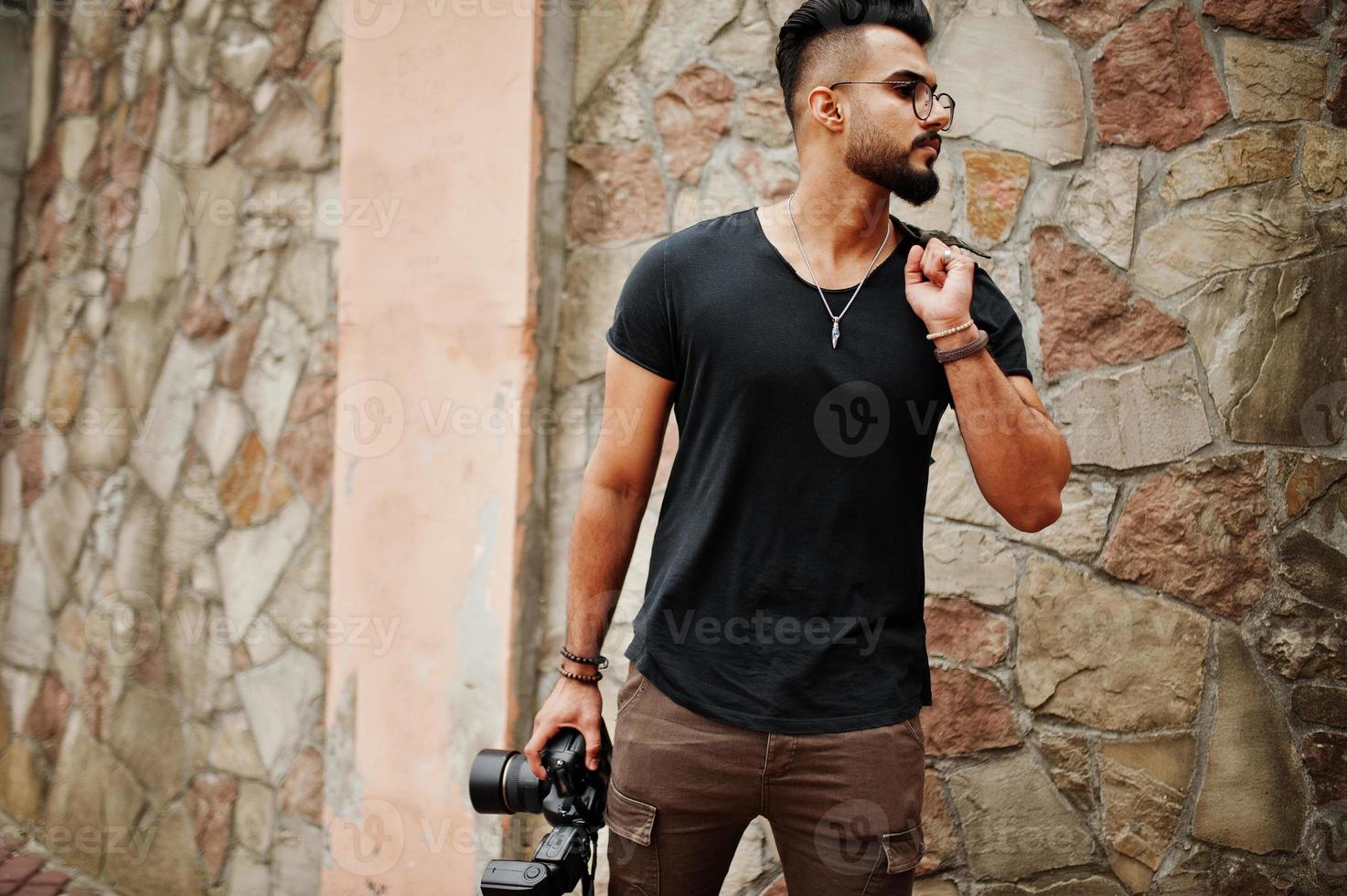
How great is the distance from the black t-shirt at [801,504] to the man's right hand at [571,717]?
142 millimetres

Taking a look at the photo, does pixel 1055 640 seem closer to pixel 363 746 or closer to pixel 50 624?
pixel 363 746

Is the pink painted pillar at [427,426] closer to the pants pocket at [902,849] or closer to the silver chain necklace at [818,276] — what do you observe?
the silver chain necklace at [818,276]

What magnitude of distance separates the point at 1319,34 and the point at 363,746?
117 inches

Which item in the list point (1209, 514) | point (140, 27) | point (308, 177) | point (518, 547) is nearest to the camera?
point (1209, 514)

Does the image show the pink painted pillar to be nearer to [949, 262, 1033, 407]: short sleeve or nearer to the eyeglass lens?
the eyeglass lens

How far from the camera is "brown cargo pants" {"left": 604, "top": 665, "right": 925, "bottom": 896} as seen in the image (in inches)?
60.9

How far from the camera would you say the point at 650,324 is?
66.9 inches

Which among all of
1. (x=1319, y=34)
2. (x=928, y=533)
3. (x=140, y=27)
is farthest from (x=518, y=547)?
(x=140, y=27)

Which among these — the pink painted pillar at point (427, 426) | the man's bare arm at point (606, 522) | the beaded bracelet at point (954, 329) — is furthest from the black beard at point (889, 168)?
the pink painted pillar at point (427, 426)

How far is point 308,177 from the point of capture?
313 centimetres

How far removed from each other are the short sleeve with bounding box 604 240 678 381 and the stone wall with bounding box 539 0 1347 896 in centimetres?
107

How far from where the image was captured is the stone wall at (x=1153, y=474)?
7.68 ft

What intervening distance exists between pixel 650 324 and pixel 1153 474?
1.40 m

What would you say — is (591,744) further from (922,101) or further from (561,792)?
(922,101)
